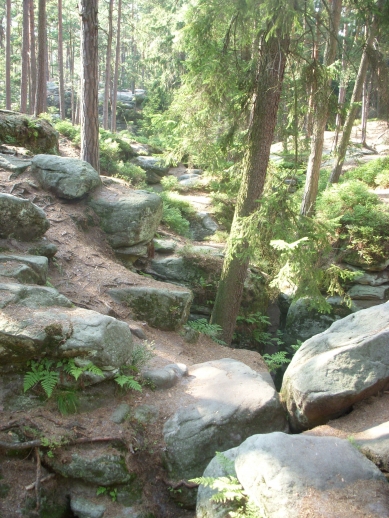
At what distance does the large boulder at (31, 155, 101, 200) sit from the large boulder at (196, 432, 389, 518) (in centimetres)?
815

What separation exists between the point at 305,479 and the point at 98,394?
2870mm

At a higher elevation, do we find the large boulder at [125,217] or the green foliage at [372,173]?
the green foliage at [372,173]

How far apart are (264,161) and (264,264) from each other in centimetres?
452

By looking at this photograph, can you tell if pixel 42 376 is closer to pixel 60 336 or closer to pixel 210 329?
pixel 60 336

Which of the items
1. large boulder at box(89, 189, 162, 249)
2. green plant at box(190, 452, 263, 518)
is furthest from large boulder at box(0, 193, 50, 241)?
green plant at box(190, 452, 263, 518)

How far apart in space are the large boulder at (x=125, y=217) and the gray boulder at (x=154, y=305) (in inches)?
90.1

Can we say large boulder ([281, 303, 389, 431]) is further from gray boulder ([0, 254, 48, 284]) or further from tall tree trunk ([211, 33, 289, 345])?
gray boulder ([0, 254, 48, 284])

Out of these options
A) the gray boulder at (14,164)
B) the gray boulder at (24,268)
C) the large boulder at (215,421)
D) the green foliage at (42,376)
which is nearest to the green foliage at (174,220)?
the gray boulder at (14,164)

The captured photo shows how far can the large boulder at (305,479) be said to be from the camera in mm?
3559

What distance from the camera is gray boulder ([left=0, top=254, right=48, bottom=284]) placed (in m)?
6.70

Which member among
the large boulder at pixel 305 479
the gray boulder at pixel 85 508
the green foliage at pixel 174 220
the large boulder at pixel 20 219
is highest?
the large boulder at pixel 20 219

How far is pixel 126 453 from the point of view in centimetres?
500

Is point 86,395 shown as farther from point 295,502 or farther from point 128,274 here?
point 128,274

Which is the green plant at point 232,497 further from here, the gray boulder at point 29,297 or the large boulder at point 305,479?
the gray boulder at point 29,297
